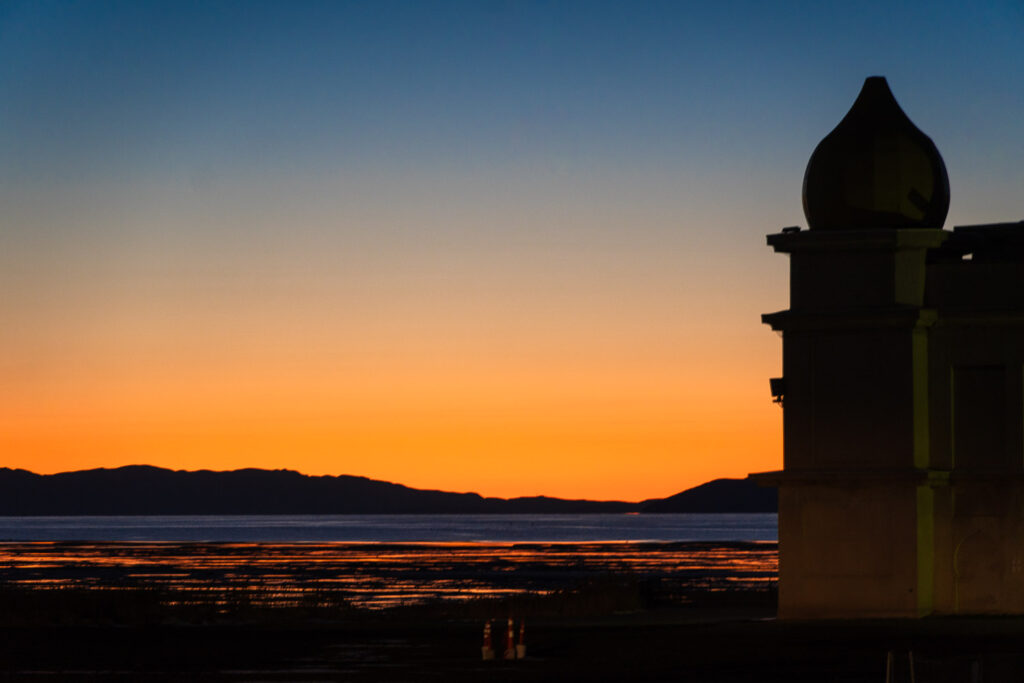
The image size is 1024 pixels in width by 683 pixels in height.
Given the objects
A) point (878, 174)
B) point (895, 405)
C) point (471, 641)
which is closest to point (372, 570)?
point (895, 405)

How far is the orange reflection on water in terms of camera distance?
73.3 meters

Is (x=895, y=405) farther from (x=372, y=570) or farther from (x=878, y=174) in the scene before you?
(x=372, y=570)

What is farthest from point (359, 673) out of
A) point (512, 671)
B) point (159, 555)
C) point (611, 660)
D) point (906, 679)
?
Result: point (159, 555)

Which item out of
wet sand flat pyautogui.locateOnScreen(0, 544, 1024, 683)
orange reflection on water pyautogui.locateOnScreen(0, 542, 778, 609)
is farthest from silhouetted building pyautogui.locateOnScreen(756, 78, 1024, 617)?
orange reflection on water pyautogui.locateOnScreen(0, 542, 778, 609)

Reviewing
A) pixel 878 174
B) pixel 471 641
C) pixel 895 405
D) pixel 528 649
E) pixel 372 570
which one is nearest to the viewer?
pixel 528 649

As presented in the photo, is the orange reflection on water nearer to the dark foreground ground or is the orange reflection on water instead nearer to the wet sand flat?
the wet sand flat

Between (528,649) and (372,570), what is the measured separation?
66290 mm

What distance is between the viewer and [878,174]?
133 feet

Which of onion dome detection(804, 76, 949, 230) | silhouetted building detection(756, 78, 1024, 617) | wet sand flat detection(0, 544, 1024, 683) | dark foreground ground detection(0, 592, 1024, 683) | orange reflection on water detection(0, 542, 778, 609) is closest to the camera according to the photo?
dark foreground ground detection(0, 592, 1024, 683)

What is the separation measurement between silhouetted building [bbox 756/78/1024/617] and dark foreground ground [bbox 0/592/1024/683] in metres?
1.75

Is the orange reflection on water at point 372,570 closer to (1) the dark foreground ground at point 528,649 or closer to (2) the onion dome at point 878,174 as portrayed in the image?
(1) the dark foreground ground at point 528,649

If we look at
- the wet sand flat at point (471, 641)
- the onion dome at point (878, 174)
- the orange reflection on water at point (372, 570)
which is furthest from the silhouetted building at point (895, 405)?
the orange reflection on water at point (372, 570)

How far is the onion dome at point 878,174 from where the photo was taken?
133 feet

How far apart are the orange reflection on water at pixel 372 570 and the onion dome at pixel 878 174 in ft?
78.0
